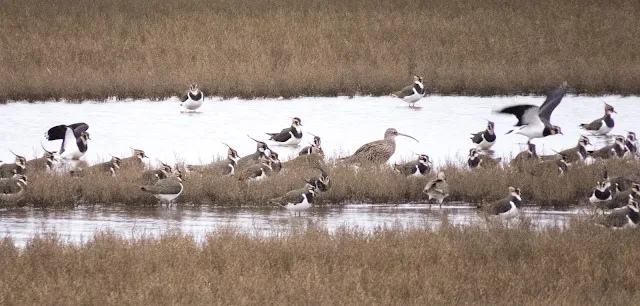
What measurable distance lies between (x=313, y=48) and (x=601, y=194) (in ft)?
61.0

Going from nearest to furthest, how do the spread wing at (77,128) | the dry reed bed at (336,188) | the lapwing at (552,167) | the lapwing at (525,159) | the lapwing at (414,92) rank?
1. the dry reed bed at (336,188)
2. the lapwing at (552,167)
3. the lapwing at (525,159)
4. the spread wing at (77,128)
5. the lapwing at (414,92)

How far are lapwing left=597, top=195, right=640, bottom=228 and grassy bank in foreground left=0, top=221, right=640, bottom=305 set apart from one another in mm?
204

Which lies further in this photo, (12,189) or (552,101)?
(552,101)

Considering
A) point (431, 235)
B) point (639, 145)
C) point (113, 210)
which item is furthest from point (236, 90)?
point (431, 235)

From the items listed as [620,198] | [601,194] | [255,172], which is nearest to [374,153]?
[255,172]

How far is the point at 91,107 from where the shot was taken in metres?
27.1

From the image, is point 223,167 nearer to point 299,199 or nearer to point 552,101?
point 299,199

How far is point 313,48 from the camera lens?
105ft

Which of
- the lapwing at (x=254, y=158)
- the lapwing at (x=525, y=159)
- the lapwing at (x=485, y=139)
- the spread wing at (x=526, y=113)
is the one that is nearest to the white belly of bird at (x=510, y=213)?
the lapwing at (x=525, y=159)

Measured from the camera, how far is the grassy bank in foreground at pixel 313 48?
29109 millimetres

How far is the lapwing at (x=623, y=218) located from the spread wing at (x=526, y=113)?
5382 millimetres

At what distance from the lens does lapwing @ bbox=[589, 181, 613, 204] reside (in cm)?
1407

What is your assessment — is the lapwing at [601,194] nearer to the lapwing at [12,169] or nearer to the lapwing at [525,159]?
the lapwing at [525,159]

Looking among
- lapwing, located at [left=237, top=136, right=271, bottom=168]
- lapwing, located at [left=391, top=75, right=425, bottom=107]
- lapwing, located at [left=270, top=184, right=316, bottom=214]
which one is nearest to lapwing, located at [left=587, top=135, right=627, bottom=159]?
lapwing, located at [left=237, top=136, right=271, bottom=168]
